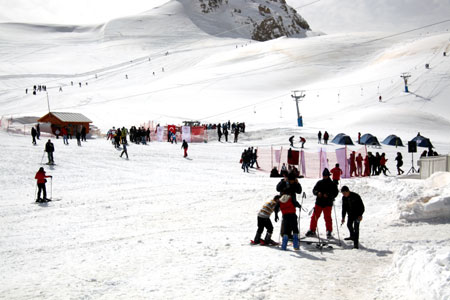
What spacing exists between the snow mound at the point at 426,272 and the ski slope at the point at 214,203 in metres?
0.02

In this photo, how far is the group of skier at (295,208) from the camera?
846cm

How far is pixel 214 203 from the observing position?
45.0 ft

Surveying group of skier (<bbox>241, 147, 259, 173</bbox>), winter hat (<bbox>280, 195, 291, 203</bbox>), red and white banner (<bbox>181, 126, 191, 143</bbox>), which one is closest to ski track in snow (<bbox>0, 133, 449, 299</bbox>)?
winter hat (<bbox>280, 195, 291, 203</bbox>)

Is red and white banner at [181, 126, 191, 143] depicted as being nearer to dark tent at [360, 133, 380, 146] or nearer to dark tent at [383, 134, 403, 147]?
dark tent at [360, 133, 380, 146]

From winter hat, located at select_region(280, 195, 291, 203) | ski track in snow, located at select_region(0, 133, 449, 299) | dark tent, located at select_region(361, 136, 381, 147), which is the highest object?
dark tent, located at select_region(361, 136, 381, 147)

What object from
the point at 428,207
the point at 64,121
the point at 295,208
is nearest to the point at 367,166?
the point at 428,207

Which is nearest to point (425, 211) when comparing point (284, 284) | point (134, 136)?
point (284, 284)

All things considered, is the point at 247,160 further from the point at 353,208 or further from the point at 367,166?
the point at 353,208

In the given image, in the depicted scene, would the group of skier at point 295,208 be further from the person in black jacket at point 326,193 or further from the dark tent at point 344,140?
the dark tent at point 344,140

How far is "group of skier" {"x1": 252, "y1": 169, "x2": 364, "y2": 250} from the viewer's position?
8.46 m

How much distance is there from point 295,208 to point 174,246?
8.29 ft

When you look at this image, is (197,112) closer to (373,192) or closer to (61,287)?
(373,192)

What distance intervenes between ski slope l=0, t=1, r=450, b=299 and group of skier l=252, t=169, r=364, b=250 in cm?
36

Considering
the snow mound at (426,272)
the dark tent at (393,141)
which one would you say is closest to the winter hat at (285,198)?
the snow mound at (426,272)
